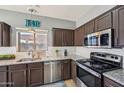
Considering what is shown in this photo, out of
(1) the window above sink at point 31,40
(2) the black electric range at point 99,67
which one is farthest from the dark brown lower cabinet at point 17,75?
(2) the black electric range at point 99,67

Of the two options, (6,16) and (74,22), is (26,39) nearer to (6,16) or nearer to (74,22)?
(6,16)

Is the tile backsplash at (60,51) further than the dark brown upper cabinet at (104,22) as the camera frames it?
Yes

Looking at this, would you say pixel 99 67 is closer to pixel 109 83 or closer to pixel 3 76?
pixel 109 83

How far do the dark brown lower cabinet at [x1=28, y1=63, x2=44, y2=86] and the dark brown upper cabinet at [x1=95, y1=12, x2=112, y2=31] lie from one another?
1953 mm

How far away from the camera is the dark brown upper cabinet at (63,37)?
147 inches

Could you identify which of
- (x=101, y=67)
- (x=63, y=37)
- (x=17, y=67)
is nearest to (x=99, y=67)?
(x=101, y=67)

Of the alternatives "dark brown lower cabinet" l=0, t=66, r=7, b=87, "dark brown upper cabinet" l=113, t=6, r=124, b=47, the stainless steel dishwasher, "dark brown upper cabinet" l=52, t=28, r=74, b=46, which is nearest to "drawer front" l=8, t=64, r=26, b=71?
"dark brown lower cabinet" l=0, t=66, r=7, b=87

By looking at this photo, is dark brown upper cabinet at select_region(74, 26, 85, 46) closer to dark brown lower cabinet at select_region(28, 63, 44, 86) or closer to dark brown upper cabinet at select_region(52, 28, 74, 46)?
dark brown upper cabinet at select_region(52, 28, 74, 46)

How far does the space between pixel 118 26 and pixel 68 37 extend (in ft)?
7.85

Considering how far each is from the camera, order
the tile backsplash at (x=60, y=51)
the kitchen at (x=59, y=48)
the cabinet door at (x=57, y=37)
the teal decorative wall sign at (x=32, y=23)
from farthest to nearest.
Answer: the tile backsplash at (x=60, y=51), the cabinet door at (x=57, y=37), the teal decorative wall sign at (x=32, y=23), the kitchen at (x=59, y=48)

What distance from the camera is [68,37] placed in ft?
13.0

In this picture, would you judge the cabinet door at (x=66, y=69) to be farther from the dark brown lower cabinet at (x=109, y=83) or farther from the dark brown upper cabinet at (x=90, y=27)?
the dark brown lower cabinet at (x=109, y=83)

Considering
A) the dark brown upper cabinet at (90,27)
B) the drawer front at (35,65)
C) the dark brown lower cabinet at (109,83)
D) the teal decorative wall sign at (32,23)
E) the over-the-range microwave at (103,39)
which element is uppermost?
the teal decorative wall sign at (32,23)

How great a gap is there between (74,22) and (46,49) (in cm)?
170
